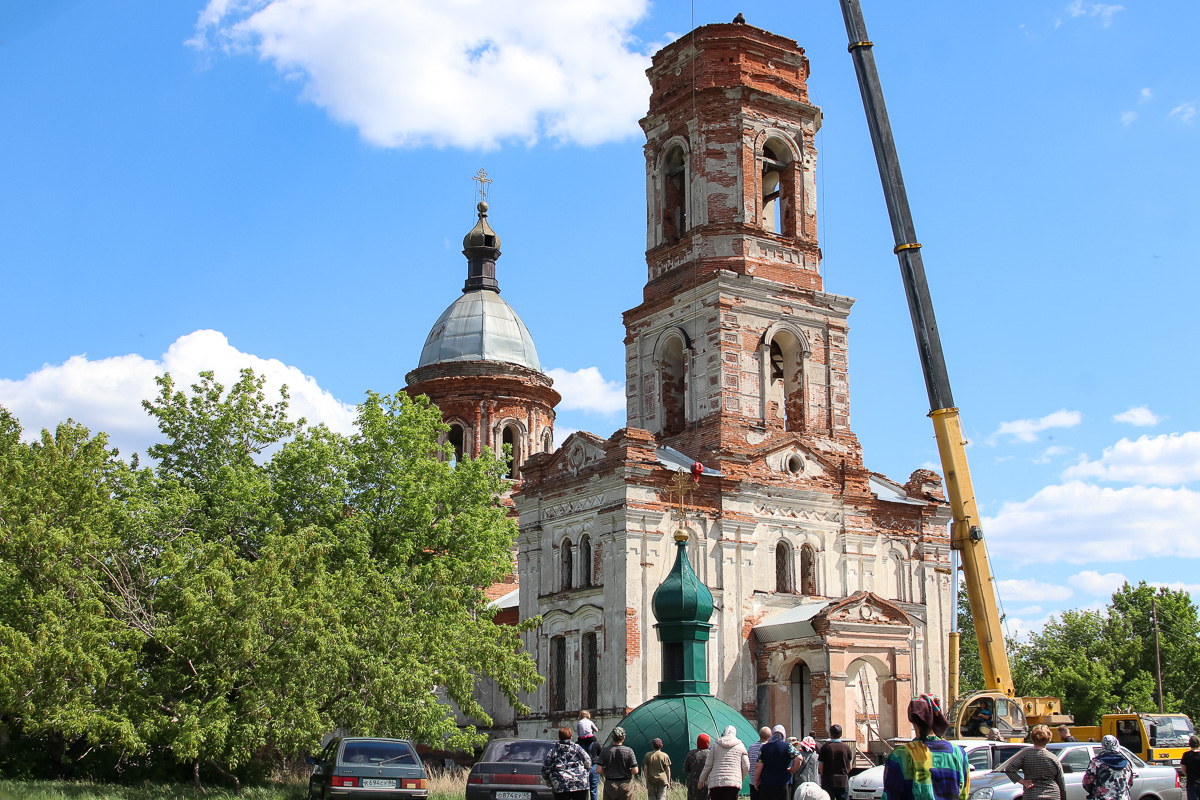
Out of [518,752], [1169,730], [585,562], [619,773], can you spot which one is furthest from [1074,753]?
[585,562]

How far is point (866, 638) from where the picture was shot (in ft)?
102

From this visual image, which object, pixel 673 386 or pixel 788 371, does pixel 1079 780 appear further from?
pixel 673 386

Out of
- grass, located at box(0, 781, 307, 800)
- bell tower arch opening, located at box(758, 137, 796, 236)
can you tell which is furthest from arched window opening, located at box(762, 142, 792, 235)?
grass, located at box(0, 781, 307, 800)

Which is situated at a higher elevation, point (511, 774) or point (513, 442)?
point (513, 442)

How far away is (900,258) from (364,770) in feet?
48.3

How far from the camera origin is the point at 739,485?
109 ft

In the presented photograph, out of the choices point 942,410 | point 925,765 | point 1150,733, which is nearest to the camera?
point 925,765

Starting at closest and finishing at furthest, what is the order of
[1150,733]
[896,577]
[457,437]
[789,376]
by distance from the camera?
[1150,733] < [896,577] < [789,376] < [457,437]

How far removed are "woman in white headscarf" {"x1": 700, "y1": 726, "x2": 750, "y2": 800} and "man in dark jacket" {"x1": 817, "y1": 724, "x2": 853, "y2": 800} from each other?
93.3 inches

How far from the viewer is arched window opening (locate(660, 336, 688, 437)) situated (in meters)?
36.8

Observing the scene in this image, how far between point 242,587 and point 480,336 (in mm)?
28713

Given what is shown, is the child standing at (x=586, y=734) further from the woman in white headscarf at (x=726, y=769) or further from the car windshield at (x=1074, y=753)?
the car windshield at (x=1074, y=753)

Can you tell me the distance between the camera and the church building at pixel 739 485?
31.7m

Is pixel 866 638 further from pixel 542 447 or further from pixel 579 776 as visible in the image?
pixel 542 447
